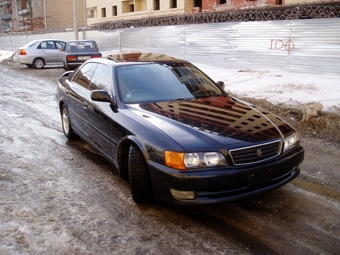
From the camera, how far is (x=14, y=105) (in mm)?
9398

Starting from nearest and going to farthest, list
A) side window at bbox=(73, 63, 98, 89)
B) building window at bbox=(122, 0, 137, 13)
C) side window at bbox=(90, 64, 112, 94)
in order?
1. side window at bbox=(90, 64, 112, 94)
2. side window at bbox=(73, 63, 98, 89)
3. building window at bbox=(122, 0, 137, 13)

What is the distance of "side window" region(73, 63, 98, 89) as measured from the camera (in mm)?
5504

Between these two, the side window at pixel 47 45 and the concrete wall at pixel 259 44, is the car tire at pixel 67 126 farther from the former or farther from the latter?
the side window at pixel 47 45

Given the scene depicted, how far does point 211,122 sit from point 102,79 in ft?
6.38

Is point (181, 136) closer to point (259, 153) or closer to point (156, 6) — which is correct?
point (259, 153)

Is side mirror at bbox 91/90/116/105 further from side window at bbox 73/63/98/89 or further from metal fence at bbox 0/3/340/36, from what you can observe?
metal fence at bbox 0/3/340/36

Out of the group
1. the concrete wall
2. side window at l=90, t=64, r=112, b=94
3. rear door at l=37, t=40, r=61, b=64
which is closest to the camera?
side window at l=90, t=64, r=112, b=94

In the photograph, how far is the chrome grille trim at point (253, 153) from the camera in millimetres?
3385

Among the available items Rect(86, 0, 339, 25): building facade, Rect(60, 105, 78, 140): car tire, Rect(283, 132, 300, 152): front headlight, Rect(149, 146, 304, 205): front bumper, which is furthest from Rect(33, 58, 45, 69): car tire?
Rect(283, 132, 300, 152): front headlight

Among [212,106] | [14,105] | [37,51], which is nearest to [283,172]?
[212,106]

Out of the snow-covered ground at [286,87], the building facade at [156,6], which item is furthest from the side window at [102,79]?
the building facade at [156,6]

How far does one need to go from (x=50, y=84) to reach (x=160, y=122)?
433 inches

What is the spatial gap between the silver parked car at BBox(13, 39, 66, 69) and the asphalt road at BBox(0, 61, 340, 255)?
15656 mm

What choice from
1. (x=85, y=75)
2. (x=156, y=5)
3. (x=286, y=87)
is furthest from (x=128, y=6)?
(x=85, y=75)
